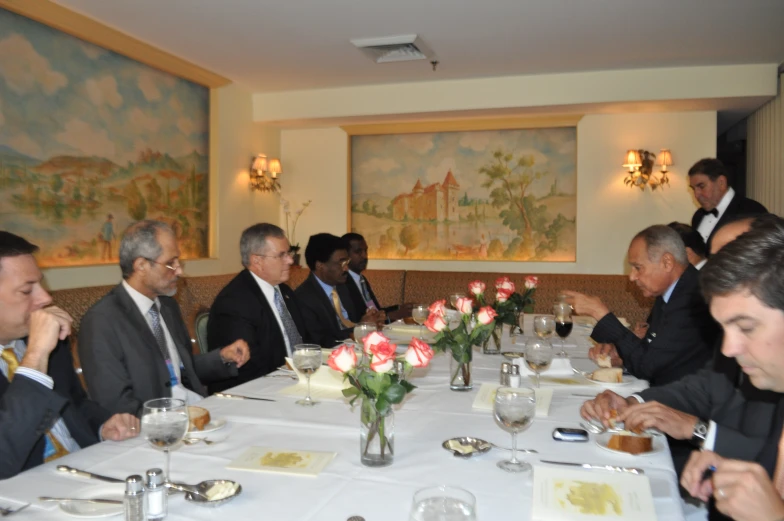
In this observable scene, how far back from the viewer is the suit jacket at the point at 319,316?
12.1 ft

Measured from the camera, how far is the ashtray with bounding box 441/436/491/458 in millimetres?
1565

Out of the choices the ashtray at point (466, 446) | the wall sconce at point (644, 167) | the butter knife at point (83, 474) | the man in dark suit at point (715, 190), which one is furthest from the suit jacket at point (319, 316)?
the wall sconce at point (644, 167)

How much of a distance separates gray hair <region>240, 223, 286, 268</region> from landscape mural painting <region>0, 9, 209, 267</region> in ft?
6.89

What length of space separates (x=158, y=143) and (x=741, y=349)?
5.42m

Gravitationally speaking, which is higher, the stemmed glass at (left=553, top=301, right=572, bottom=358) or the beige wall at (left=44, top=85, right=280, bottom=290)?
the beige wall at (left=44, top=85, right=280, bottom=290)

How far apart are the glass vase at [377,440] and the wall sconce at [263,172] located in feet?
19.7

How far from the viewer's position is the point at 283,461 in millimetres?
1491

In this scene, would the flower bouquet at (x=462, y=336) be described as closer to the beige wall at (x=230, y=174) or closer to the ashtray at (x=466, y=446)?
the ashtray at (x=466, y=446)

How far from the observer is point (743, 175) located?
25.5 feet

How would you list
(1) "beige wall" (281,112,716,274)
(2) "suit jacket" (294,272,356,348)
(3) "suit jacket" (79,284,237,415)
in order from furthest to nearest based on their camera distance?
(1) "beige wall" (281,112,716,274), (2) "suit jacket" (294,272,356,348), (3) "suit jacket" (79,284,237,415)

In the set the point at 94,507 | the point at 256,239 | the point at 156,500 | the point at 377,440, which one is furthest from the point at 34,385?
the point at 256,239

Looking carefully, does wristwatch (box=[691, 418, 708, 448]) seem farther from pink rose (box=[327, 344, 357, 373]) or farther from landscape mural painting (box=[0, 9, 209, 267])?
landscape mural painting (box=[0, 9, 209, 267])

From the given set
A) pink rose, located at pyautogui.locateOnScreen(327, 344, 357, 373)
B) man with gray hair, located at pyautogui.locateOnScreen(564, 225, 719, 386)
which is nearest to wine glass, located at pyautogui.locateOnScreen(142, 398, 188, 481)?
pink rose, located at pyautogui.locateOnScreen(327, 344, 357, 373)

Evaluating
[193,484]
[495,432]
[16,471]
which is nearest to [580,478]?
[495,432]
